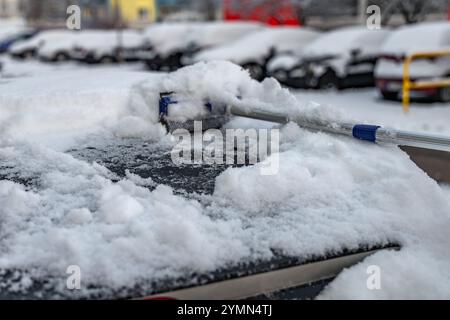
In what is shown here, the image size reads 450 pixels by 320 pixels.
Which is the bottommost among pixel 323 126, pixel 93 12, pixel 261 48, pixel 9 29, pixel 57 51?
pixel 323 126

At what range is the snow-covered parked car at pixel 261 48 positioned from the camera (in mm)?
14625

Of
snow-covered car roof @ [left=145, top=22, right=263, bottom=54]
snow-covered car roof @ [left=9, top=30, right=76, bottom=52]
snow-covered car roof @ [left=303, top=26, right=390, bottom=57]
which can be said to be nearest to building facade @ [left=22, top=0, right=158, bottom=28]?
snow-covered car roof @ [left=9, top=30, right=76, bottom=52]

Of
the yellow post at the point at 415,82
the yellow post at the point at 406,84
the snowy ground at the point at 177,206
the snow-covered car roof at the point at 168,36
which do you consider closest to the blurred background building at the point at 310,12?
the snow-covered car roof at the point at 168,36

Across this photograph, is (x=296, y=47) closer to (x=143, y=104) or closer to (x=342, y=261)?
(x=143, y=104)

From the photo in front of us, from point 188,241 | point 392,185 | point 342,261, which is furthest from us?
point 392,185

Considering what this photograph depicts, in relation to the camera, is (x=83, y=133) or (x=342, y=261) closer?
(x=342, y=261)

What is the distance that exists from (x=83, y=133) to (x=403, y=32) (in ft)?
34.0

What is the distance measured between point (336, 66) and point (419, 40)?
2.15 meters

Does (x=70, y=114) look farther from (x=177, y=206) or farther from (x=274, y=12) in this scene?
(x=274, y=12)

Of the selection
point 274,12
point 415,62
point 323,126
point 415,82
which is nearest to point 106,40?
point 274,12

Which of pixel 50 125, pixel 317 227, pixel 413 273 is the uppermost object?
pixel 50 125

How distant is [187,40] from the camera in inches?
734

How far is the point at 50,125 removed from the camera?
9.32 feet

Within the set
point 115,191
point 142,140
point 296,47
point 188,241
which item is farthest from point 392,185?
point 296,47
